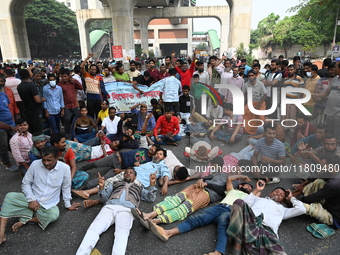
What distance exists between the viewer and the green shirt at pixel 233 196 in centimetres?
326

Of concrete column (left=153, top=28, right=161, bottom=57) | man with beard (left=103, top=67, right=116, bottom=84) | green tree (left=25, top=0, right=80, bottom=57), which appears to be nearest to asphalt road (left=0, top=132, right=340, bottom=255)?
man with beard (left=103, top=67, right=116, bottom=84)

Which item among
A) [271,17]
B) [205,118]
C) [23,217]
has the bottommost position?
[23,217]

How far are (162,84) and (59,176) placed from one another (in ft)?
14.2

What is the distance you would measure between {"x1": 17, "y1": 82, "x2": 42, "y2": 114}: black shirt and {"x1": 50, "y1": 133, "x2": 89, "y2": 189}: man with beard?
1.92 metres

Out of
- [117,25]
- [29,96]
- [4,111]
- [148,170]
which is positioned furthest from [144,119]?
[117,25]

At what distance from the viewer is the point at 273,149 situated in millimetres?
3926

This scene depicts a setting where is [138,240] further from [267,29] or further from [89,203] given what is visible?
[267,29]

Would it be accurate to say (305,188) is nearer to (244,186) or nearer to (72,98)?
(244,186)

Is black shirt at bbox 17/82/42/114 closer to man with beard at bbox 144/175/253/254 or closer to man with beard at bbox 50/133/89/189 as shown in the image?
man with beard at bbox 50/133/89/189

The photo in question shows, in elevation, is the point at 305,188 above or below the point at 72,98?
below

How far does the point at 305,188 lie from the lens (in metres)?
3.54

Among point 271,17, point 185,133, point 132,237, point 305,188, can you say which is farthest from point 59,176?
point 271,17

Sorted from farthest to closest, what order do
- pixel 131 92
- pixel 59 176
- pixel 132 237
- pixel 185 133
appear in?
pixel 131 92
pixel 185 133
pixel 59 176
pixel 132 237

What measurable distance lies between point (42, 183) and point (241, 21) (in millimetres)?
20203
